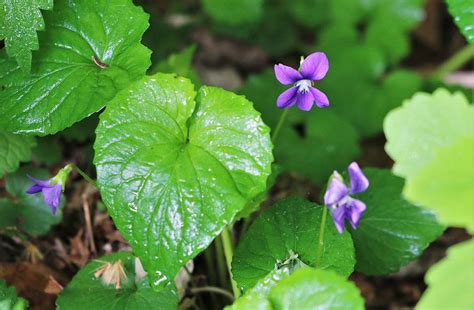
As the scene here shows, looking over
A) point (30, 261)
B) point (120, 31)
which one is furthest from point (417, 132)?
point (30, 261)

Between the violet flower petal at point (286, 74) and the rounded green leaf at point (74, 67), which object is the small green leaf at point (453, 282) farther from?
the rounded green leaf at point (74, 67)

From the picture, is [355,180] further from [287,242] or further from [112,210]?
[112,210]

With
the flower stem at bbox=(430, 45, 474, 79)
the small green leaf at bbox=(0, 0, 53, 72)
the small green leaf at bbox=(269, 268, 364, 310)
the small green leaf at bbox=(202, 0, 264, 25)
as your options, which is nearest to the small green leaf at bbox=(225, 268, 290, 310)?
the small green leaf at bbox=(269, 268, 364, 310)

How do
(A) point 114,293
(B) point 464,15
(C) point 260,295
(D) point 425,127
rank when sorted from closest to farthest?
(D) point 425,127 → (C) point 260,295 → (A) point 114,293 → (B) point 464,15

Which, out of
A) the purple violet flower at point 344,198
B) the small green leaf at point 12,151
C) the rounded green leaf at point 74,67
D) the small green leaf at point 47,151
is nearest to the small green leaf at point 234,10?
the small green leaf at point 47,151

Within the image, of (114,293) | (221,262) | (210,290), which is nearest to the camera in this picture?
Answer: (114,293)

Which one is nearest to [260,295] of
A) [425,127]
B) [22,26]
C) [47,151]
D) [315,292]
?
[315,292]

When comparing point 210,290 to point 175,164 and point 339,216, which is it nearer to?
point 175,164
